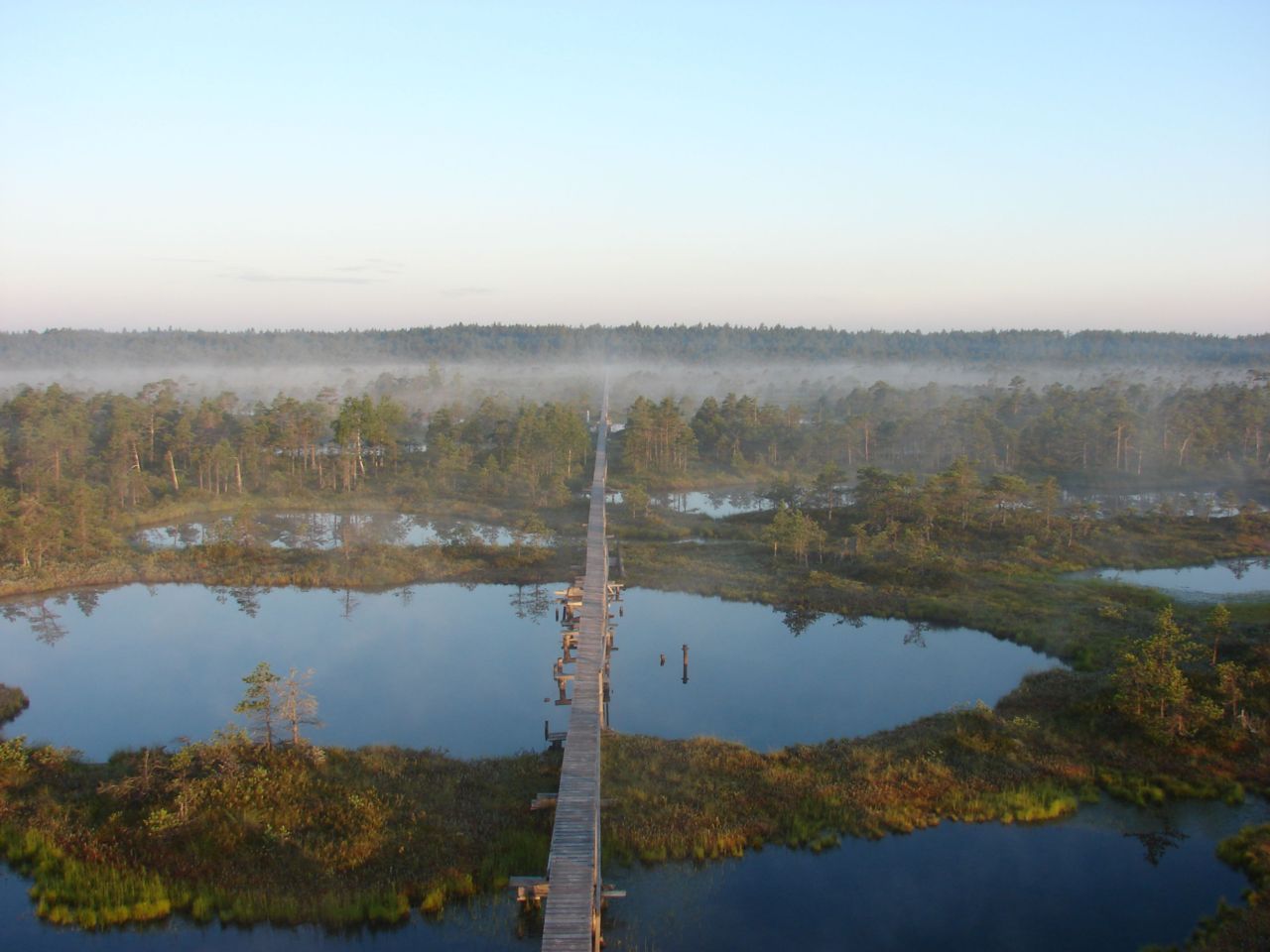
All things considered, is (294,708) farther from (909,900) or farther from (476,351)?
(476,351)

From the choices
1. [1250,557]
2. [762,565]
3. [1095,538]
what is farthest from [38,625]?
[1250,557]

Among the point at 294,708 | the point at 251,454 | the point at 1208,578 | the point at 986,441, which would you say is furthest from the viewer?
the point at 986,441

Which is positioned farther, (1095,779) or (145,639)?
(145,639)

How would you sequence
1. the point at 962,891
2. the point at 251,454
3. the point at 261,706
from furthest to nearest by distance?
the point at 251,454 → the point at 261,706 → the point at 962,891

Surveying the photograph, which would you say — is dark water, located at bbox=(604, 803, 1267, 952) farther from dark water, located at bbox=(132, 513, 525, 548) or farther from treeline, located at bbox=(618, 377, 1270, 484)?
treeline, located at bbox=(618, 377, 1270, 484)

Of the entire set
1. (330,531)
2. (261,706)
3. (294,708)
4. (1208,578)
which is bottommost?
(330,531)

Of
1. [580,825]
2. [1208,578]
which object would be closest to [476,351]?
[1208,578]

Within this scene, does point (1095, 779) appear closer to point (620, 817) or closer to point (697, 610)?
point (620, 817)
